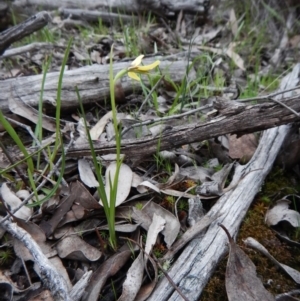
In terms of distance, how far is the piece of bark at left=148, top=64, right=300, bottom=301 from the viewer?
4.66 ft

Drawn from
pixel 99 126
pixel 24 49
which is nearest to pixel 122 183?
pixel 99 126

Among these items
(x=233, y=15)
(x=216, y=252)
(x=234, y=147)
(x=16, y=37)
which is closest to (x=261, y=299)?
(x=216, y=252)

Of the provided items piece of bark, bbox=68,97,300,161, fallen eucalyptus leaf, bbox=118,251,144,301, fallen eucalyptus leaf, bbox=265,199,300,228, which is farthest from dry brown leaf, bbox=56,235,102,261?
fallen eucalyptus leaf, bbox=265,199,300,228

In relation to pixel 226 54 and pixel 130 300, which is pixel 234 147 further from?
pixel 226 54

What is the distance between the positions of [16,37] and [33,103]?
0.46m

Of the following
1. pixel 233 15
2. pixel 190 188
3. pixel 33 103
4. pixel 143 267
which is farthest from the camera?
pixel 233 15

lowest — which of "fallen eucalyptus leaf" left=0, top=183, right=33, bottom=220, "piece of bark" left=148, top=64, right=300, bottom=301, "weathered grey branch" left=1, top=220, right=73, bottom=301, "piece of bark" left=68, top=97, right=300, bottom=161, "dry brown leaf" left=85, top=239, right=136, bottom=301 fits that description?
"dry brown leaf" left=85, top=239, right=136, bottom=301

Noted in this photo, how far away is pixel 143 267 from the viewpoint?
4.99ft

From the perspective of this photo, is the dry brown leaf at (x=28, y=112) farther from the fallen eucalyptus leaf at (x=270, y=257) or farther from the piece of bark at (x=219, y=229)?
the fallen eucalyptus leaf at (x=270, y=257)

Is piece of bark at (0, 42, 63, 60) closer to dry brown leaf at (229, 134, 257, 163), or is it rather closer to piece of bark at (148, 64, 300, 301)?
dry brown leaf at (229, 134, 257, 163)

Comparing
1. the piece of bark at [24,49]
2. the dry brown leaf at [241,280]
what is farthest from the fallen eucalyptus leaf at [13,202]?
the piece of bark at [24,49]

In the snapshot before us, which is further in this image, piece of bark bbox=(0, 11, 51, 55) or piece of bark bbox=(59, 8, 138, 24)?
piece of bark bbox=(59, 8, 138, 24)

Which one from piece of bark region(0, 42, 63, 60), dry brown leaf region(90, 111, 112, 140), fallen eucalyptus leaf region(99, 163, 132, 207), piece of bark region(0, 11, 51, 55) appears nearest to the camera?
fallen eucalyptus leaf region(99, 163, 132, 207)

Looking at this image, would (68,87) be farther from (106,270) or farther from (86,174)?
(106,270)
